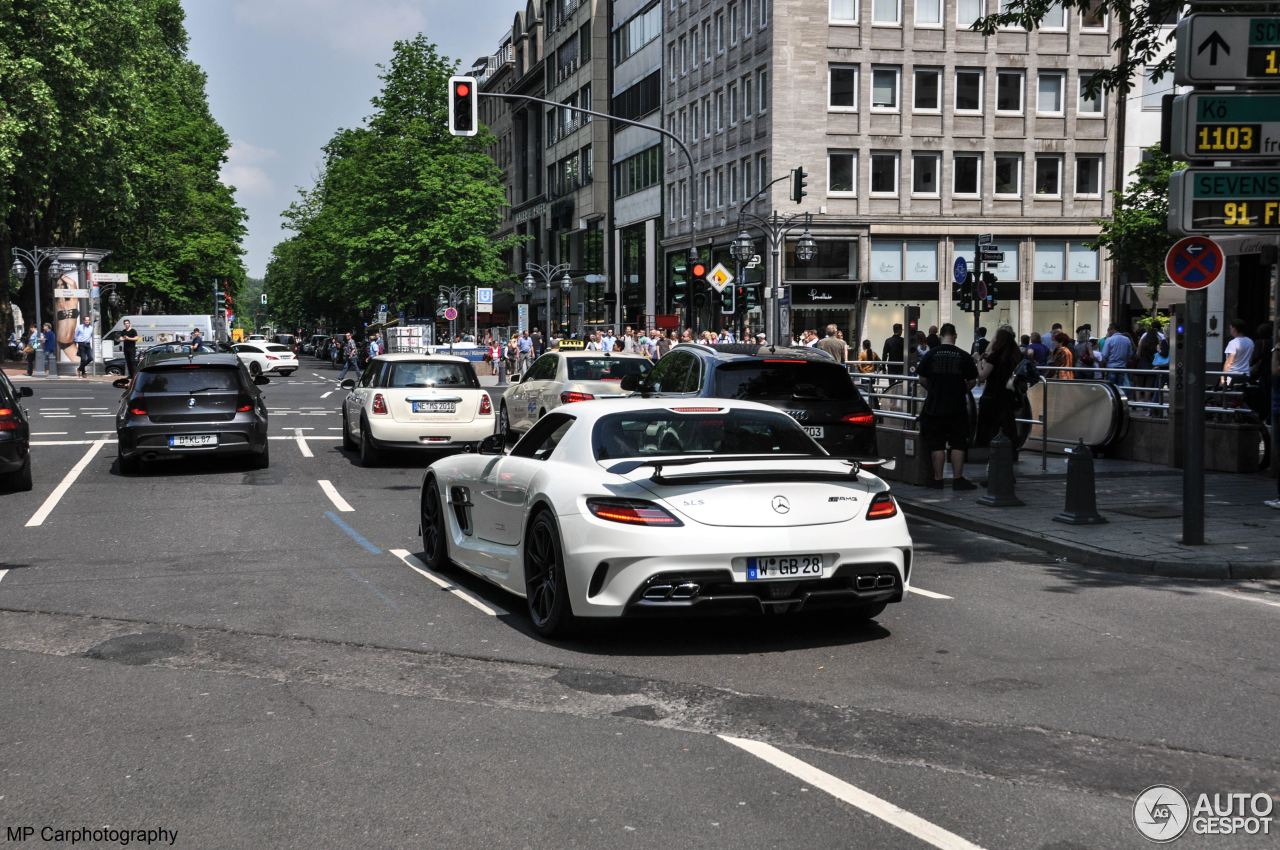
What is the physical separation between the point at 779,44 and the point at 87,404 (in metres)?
30.0

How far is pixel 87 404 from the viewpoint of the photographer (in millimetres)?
35312

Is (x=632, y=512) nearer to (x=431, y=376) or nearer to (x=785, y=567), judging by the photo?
(x=785, y=567)

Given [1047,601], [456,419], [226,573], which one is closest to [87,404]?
[456,419]

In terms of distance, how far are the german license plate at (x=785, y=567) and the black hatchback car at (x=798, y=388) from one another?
685cm

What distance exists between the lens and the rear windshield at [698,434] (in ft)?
26.8

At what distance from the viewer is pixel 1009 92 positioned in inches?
2190

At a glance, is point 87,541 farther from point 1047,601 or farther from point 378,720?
point 1047,601

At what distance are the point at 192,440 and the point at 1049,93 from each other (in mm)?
45570

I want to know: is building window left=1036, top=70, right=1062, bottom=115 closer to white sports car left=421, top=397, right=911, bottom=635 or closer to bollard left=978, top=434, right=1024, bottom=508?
bollard left=978, top=434, right=1024, bottom=508

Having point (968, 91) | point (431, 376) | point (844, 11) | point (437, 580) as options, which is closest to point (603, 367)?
point (431, 376)

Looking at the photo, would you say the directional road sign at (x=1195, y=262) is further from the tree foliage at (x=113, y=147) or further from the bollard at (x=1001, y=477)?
the tree foliage at (x=113, y=147)

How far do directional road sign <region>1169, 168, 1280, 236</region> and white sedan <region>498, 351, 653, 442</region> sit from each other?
955 centimetres

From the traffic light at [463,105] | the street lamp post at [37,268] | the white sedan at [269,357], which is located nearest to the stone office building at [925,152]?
the white sedan at [269,357]

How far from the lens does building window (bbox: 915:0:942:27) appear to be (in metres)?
55.2
